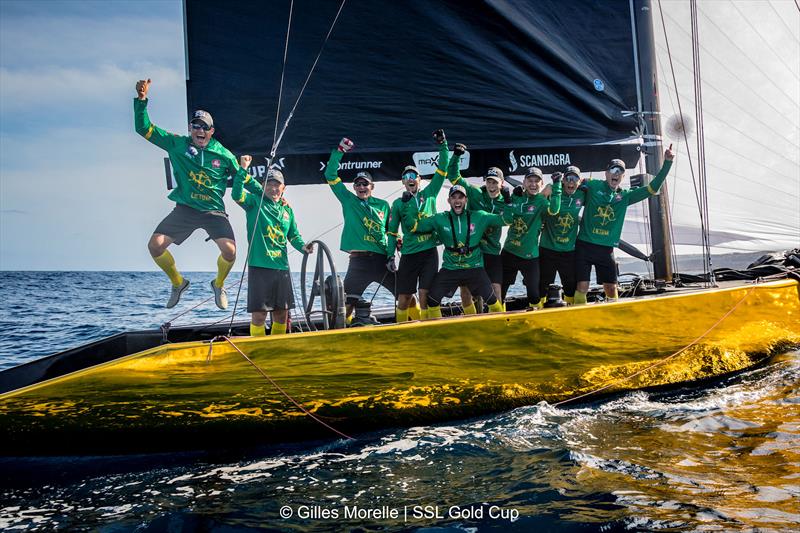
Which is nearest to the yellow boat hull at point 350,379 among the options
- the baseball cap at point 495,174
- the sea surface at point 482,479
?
the sea surface at point 482,479

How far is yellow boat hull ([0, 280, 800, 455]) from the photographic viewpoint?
301 cm

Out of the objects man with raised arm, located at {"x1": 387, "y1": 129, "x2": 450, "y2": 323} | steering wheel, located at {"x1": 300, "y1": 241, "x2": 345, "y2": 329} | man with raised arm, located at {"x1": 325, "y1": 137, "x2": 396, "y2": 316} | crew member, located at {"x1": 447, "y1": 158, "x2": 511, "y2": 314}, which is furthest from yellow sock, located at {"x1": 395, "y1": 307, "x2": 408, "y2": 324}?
crew member, located at {"x1": 447, "y1": 158, "x2": 511, "y2": 314}

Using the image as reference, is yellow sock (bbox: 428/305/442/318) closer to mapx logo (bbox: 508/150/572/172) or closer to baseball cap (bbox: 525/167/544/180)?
baseball cap (bbox: 525/167/544/180)

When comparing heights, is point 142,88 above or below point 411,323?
above

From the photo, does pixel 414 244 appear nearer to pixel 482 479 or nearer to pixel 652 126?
pixel 482 479

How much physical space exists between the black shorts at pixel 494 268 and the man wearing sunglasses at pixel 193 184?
6.59ft

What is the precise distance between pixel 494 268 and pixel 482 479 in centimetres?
251

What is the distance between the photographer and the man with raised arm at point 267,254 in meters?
4.26

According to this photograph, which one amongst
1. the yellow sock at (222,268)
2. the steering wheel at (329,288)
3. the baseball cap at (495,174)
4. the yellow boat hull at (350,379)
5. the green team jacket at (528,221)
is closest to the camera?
the yellow boat hull at (350,379)

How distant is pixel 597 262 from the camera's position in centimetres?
507

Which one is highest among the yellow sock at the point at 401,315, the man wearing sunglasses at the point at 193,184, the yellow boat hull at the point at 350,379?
the man wearing sunglasses at the point at 193,184

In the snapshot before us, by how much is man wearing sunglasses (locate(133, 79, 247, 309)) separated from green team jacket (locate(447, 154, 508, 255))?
1684 millimetres

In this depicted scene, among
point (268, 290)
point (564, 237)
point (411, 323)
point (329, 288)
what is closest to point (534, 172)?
point (564, 237)

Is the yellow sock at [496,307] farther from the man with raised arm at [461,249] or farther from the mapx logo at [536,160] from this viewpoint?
the mapx logo at [536,160]
